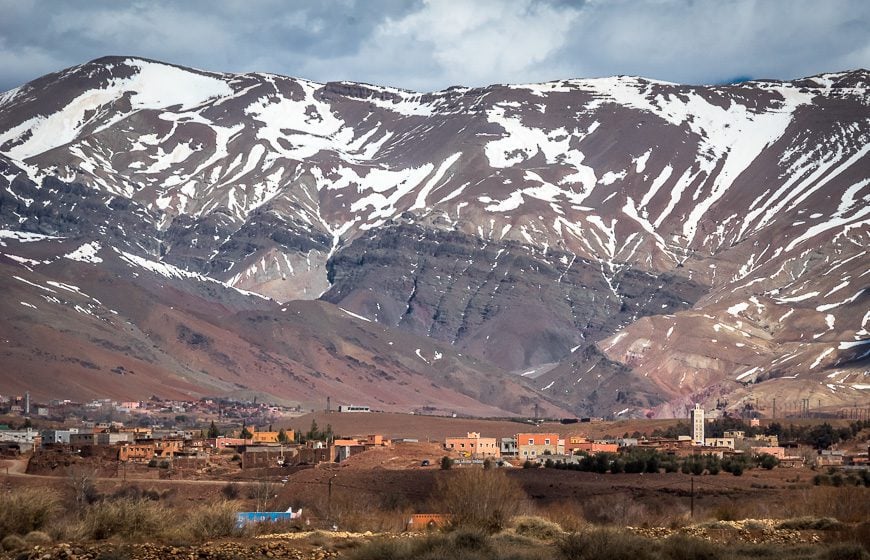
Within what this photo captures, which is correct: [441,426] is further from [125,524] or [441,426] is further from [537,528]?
[125,524]

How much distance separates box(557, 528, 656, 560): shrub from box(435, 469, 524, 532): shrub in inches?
385

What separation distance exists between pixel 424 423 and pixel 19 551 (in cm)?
14287

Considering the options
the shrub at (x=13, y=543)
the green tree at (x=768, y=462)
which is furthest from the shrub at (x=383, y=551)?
the green tree at (x=768, y=462)

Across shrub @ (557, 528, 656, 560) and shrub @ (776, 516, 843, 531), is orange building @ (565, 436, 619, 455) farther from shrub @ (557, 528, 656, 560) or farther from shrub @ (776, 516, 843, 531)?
shrub @ (557, 528, 656, 560)

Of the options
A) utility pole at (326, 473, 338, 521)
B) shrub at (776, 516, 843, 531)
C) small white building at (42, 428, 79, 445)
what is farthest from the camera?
small white building at (42, 428, 79, 445)

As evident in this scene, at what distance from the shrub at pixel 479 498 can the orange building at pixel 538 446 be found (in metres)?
42.0

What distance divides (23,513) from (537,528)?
12.7 metres

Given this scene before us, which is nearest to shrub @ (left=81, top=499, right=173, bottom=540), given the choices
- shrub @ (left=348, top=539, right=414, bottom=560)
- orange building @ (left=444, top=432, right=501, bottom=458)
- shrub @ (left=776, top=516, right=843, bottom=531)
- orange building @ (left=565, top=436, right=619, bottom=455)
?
shrub @ (left=348, top=539, right=414, bottom=560)

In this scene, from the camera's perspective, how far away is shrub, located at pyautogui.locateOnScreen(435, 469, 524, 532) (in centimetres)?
5012

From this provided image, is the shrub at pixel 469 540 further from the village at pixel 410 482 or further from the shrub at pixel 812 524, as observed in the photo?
the shrub at pixel 812 524

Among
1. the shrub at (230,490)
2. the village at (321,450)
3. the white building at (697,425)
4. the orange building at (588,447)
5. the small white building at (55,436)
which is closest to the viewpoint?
the shrub at (230,490)

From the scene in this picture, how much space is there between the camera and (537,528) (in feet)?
145

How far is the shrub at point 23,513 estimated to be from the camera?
136ft

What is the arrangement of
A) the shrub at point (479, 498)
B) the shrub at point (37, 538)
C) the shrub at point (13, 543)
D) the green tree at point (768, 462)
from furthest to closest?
the green tree at point (768, 462)
the shrub at point (479, 498)
the shrub at point (37, 538)
the shrub at point (13, 543)
